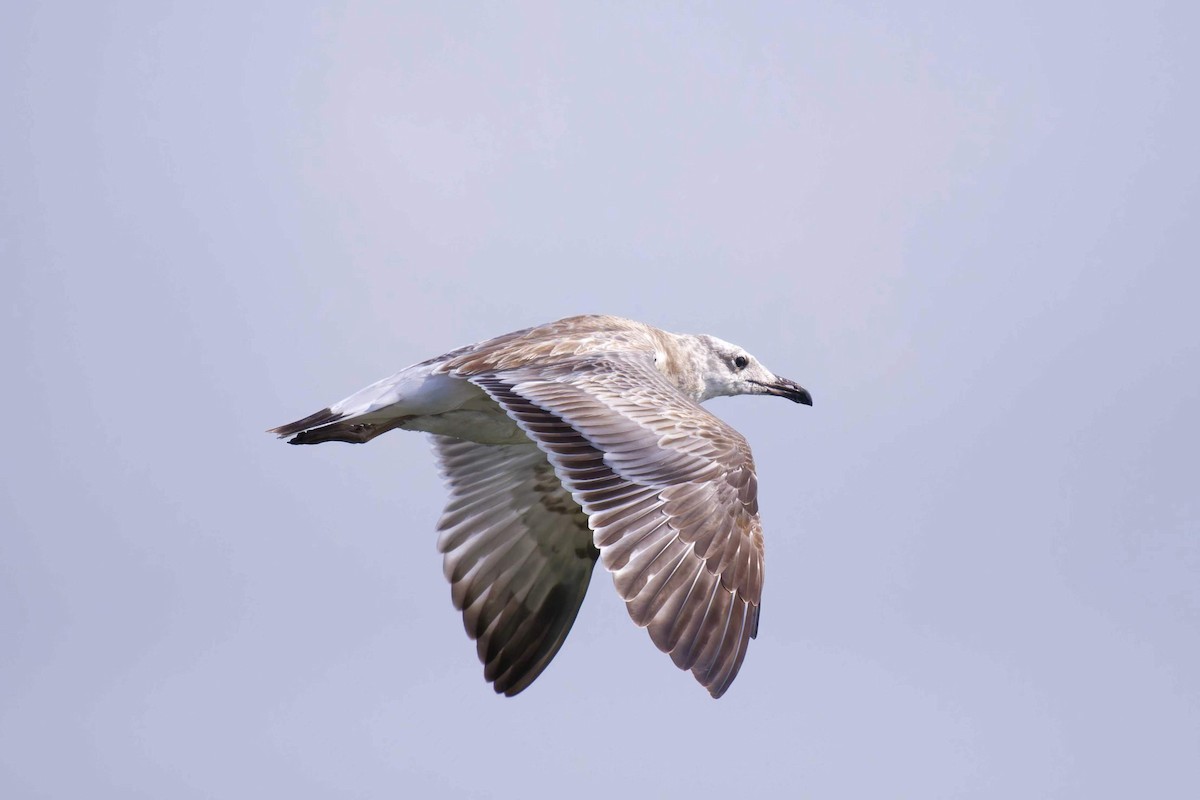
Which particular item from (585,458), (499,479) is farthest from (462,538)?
(585,458)

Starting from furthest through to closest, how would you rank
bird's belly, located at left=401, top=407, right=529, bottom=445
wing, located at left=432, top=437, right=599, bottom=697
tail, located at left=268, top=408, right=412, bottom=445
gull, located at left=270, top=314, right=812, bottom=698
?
wing, located at left=432, top=437, right=599, bottom=697 < bird's belly, located at left=401, top=407, right=529, bottom=445 < tail, located at left=268, top=408, right=412, bottom=445 < gull, located at left=270, top=314, right=812, bottom=698

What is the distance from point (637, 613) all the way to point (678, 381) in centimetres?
513

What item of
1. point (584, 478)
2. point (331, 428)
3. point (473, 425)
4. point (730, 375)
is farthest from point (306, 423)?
point (730, 375)

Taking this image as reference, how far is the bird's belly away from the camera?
12.0m

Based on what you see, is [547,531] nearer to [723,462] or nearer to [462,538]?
[462,538]

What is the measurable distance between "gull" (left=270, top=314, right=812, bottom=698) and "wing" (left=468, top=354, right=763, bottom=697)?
1cm

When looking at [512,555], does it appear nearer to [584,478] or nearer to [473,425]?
[473,425]

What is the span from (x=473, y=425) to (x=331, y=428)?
3.44 ft

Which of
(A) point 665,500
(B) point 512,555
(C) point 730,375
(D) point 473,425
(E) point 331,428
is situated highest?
(E) point 331,428

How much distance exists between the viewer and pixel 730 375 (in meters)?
14.5

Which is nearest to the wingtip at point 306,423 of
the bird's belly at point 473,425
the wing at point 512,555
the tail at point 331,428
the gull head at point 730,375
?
the tail at point 331,428

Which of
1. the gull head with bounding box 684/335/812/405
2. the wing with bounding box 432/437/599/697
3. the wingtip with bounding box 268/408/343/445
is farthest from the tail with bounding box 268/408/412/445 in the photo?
the gull head with bounding box 684/335/812/405

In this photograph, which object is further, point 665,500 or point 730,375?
point 730,375

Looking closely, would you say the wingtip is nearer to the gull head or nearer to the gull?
the gull
